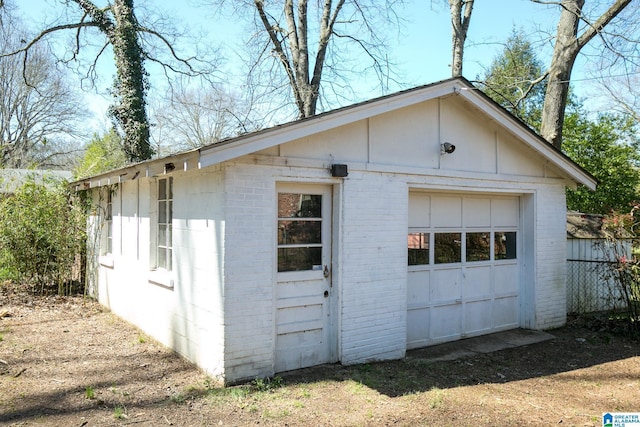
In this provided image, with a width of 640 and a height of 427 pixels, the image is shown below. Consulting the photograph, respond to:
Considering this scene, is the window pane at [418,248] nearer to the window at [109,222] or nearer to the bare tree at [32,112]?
the window at [109,222]

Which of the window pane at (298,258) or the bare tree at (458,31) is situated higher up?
the bare tree at (458,31)

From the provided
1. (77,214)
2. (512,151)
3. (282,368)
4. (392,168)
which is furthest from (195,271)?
(77,214)

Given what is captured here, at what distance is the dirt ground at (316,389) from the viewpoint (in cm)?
455

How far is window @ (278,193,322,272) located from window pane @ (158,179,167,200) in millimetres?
2098

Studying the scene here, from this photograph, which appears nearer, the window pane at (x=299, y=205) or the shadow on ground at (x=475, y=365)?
the shadow on ground at (x=475, y=365)

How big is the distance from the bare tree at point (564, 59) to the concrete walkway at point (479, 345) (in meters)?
5.34

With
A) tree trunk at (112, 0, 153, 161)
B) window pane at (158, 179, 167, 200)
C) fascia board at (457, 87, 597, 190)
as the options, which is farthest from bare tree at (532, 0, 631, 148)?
tree trunk at (112, 0, 153, 161)

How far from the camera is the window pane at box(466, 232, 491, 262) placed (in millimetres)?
7672

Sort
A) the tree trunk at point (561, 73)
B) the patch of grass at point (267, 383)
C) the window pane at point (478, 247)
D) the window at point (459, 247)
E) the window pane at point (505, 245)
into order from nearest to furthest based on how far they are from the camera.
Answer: the patch of grass at point (267, 383) → the window at point (459, 247) → the window pane at point (478, 247) → the window pane at point (505, 245) → the tree trunk at point (561, 73)

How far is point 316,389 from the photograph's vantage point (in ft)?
17.0

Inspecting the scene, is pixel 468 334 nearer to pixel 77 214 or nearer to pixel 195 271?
pixel 195 271

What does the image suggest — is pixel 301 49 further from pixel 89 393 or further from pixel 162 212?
pixel 89 393

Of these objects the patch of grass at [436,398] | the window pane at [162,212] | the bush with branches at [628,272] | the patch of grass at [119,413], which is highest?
the window pane at [162,212]

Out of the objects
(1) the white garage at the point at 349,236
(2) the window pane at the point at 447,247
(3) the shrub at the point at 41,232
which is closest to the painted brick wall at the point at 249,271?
(1) the white garage at the point at 349,236
